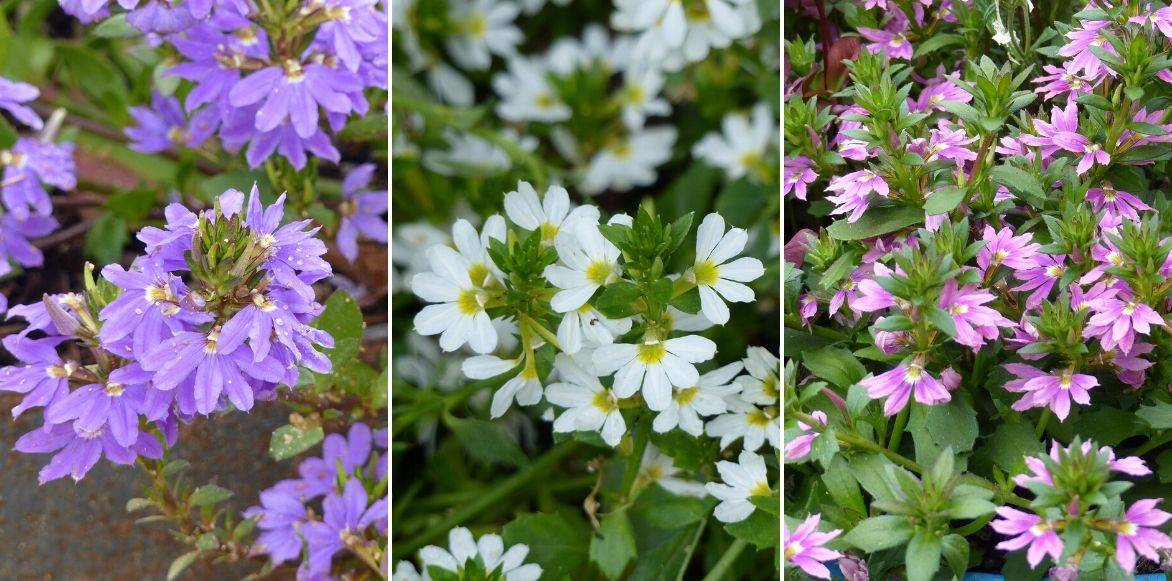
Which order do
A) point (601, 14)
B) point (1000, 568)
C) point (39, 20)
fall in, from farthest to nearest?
point (601, 14) < point (39, 20) < point (1000, 568)

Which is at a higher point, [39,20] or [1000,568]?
[39,20]

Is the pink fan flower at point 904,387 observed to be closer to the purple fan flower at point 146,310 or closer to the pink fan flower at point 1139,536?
the pink fan flower at point 1139,536

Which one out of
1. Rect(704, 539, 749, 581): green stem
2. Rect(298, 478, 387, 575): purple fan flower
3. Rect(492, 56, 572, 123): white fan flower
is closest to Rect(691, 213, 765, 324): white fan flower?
Rect(704, 539, 749, 581): green stem

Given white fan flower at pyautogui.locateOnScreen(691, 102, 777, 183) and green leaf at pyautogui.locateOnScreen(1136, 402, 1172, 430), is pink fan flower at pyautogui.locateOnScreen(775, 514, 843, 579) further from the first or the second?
white fan flower at pyautogui.locateOnScreen(691, 102, 777, 183)

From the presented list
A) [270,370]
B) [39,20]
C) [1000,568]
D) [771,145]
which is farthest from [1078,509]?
[39,20]

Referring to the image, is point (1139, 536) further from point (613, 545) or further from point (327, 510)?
point (327, 510)

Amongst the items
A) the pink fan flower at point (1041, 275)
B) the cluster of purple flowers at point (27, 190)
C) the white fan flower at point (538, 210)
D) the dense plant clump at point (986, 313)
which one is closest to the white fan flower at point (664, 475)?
the dense plant clump at point (986, 313)

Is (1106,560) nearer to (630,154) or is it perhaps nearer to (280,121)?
(280,121)
